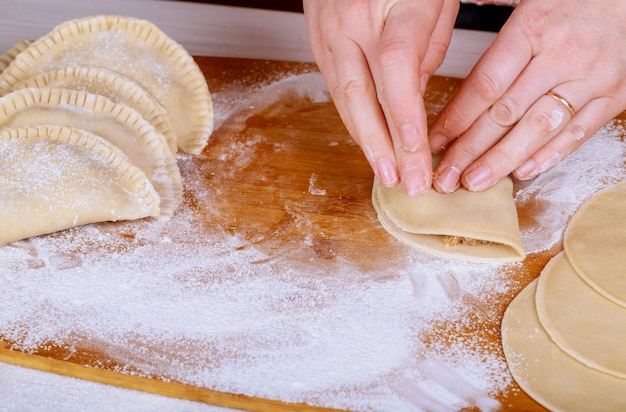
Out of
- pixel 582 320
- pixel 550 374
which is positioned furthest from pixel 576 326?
pixel 550 374

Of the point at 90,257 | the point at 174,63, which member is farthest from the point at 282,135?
the point at 90,257

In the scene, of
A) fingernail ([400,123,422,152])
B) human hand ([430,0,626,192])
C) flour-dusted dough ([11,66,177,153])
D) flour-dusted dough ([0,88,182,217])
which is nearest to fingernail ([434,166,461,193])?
human hand ([430,0,626,192])

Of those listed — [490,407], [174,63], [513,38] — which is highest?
[513,38]

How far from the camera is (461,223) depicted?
6.33ft

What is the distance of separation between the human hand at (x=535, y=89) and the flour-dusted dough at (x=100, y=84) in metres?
0.93

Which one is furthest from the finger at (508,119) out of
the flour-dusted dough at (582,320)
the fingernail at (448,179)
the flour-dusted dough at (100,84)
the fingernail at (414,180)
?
the flour-dusted dough at (100,84)

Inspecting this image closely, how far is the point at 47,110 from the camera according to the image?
2.07 meters

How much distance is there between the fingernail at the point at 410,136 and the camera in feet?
5.87

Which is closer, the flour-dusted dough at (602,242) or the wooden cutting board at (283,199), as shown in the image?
the wooden cutting board at (283,199)

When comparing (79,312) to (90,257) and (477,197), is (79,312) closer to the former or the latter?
(90,257)

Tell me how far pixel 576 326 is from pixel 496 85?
0.66 meters

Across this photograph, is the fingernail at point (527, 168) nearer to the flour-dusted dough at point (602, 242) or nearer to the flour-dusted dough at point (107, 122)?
the flour-dusted dough at point (602, 242)

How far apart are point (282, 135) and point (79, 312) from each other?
958 mm

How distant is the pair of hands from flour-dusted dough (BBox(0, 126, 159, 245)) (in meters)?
0.66
